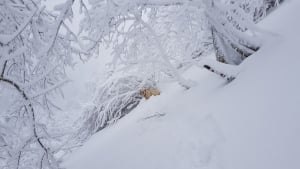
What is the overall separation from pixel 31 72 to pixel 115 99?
4759 mm

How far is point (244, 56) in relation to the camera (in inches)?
158

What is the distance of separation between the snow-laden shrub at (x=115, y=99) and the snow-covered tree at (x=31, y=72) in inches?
165

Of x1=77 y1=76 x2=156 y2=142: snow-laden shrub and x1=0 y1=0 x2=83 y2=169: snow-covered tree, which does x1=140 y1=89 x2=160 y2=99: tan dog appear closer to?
x1=77 y1=76 x2=156 y2=142: snow-laden shrub

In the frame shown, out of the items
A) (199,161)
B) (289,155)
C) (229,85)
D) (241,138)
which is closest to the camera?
(289,155)

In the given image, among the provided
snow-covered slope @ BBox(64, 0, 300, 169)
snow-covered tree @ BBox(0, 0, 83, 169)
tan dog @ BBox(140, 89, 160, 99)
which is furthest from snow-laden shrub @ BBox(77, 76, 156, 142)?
snow-covered tree @ BBox(0, 0, 83, 169)

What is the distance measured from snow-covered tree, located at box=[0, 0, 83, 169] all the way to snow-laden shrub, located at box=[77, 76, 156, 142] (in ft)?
13.7

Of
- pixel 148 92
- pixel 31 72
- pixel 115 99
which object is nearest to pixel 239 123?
pixel 31 72

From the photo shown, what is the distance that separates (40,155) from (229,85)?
6.57 feet

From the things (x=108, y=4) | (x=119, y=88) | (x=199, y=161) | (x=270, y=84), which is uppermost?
(x=108, y=4)

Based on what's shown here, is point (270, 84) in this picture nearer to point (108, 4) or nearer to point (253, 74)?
point (253, 74)

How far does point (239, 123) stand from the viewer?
2762 millimetres

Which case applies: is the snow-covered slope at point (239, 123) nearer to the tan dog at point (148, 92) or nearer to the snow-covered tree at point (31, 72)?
the snow-covered tree at point (31, 72)

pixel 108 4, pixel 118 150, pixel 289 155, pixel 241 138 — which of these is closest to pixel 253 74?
pixel 241 138

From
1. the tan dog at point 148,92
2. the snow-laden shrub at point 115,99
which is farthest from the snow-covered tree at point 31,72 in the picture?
the snow-laden shrub at point 115,99
